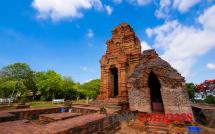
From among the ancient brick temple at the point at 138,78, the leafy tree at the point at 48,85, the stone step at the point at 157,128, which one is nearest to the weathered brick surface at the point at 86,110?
the ancient brick temple at the point at 138,78

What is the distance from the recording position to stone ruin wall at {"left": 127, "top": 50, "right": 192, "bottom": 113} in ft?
30.0

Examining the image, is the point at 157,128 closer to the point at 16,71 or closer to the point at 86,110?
the point at 86,110

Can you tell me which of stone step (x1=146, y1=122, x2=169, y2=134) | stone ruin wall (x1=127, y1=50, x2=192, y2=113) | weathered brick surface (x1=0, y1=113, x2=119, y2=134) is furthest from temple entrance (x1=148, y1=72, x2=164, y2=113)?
weathered brick surface (x1=0, y1=113, x2=119, y2=134)

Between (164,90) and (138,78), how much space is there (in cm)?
212

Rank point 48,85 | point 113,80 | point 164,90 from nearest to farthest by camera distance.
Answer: point 164,90, point 113,80, point 48,85

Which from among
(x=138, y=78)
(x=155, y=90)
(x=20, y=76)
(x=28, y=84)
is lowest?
(x=155, y=90)

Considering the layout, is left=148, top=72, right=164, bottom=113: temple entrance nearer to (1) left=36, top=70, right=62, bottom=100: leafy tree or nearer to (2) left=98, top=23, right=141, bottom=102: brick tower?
(2) left=98, top=23, right=141, bottom=102: brick tower

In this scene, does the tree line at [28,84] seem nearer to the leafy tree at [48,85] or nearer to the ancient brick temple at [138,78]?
the leafy tree at [48,85]

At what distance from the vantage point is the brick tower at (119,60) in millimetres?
13805

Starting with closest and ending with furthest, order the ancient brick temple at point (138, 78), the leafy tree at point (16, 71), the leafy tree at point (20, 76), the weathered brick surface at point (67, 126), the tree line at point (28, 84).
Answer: the weathered brick surface at point (67, 126) < the ancient brick temple at point (138, 78) < the tree line at point (28, 84) < the leafy tree at point (20, 76) < the leafy tree at point (16, 71)

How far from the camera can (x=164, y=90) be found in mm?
9773

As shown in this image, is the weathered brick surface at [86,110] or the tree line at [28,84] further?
the tree line at [28,84]

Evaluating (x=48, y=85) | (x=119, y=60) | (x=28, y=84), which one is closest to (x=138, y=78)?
(x=119, y=60)

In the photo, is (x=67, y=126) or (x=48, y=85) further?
(x=48, y=85)
